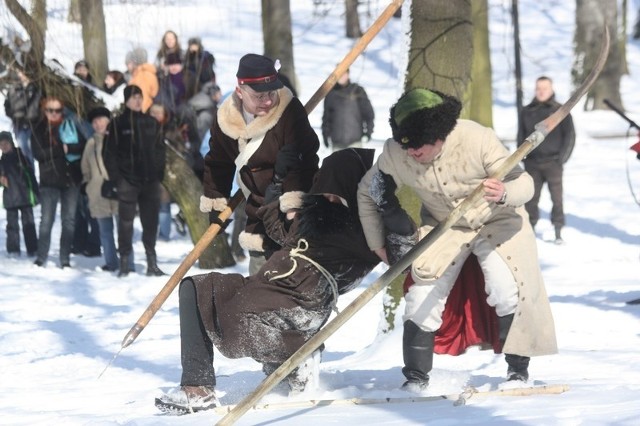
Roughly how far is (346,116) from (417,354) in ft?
31.5

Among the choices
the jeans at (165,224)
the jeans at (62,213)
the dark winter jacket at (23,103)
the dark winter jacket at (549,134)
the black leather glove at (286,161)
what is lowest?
the jeans at (165,224)

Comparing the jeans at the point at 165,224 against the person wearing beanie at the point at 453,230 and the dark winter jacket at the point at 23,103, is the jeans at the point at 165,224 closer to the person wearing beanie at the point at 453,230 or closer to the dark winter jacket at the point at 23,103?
the dark winter jacket at the point at 23,103

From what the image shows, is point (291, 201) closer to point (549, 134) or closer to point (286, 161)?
point (286, 161)

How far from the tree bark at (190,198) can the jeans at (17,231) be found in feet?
5.48

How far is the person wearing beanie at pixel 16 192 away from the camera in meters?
12.3

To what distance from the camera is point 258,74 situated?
5.73 m

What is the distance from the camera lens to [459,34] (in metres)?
7.71

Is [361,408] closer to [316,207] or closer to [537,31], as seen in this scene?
[316,207]

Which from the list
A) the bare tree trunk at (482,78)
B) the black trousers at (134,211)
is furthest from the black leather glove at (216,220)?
the bare tree trunk at (482,78)

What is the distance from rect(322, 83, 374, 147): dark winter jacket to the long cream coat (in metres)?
9.45

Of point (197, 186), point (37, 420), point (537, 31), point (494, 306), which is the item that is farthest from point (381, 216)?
point (537, 31)

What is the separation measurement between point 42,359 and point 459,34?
3.40 m

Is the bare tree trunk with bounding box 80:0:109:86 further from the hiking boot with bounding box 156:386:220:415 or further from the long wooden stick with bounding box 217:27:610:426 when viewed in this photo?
the long wooden stick with bounding box 217:27:610:426

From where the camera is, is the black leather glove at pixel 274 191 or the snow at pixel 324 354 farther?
the black leather glove at pixel 274 191
